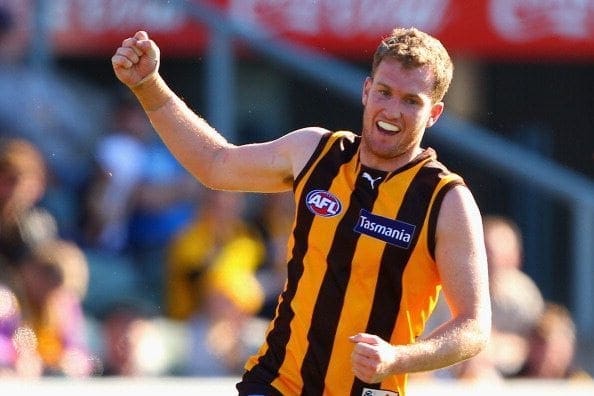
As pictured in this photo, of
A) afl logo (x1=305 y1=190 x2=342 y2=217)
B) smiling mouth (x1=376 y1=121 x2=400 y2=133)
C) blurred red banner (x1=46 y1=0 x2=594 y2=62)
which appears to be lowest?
afl logo (x1=305 y1=190 x2=342 y2=217)

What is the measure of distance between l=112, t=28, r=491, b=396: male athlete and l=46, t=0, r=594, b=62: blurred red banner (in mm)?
4991

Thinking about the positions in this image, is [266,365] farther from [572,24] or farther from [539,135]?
[539,135]

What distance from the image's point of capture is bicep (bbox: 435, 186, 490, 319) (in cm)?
495

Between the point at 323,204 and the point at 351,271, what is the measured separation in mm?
247

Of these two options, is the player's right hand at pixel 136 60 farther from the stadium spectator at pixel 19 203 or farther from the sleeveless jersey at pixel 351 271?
the stadium spectator at pixel 19 203

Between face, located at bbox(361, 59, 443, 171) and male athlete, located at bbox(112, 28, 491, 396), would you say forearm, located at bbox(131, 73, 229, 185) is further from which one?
face, located at bbox(361, 59, 443, 171)

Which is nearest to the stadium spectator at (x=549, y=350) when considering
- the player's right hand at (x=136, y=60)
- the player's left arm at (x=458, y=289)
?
the player's left arm at (x=458, y=289)

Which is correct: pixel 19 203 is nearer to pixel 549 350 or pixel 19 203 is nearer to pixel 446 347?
pixel 549 350

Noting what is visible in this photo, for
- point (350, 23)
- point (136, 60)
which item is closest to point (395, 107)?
point (136, 60)

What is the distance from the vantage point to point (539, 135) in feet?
43.6

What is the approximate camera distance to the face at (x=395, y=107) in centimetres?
502

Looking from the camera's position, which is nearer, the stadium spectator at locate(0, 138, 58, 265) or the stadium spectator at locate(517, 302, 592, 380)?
the stadium spectator at locate(0, 138, 58, 265)

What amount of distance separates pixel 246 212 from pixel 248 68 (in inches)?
128

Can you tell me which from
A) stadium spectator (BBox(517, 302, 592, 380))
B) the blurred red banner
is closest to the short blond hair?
stadium spectator (BBox(517, 302, 592, 380))
